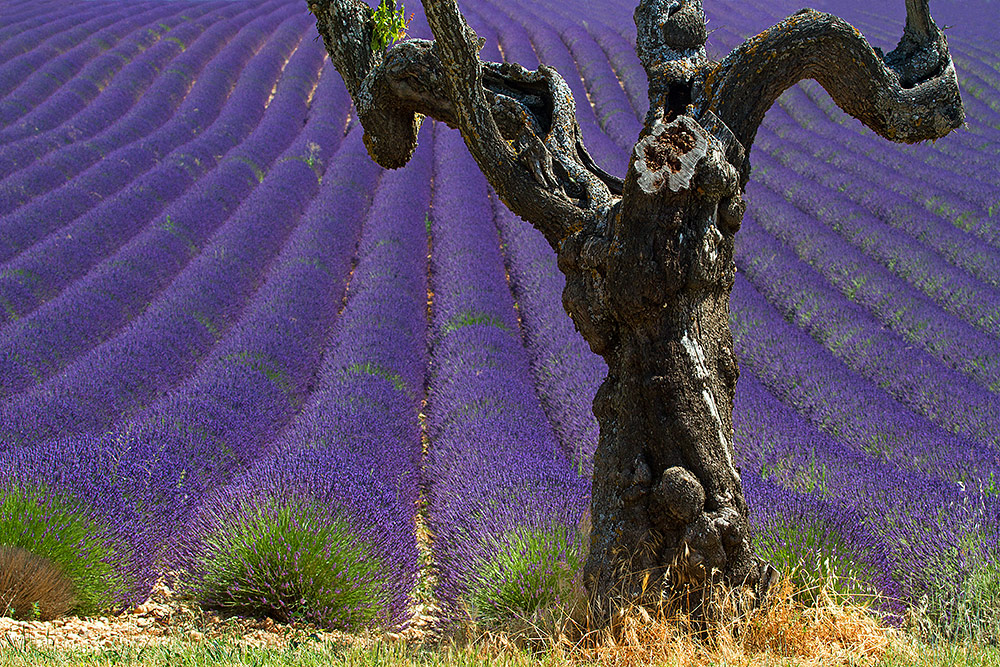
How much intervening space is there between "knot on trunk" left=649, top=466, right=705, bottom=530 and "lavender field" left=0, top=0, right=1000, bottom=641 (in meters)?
0.61

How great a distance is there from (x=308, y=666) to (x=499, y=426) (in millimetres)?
1785

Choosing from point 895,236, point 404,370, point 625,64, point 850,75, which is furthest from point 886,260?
point 625,64

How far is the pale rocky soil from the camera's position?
2225 millimetres

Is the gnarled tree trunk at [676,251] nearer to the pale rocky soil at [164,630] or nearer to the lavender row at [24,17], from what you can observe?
the pale rocky soil at [164,630]

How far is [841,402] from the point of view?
12.5ft

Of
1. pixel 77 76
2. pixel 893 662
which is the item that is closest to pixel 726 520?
pixel 893 662

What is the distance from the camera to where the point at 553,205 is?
2127 millimetres

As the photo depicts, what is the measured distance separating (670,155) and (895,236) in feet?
19.1

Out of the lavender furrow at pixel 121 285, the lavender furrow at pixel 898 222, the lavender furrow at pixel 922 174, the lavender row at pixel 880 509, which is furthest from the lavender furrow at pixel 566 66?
the lavender row at pixel 880 509

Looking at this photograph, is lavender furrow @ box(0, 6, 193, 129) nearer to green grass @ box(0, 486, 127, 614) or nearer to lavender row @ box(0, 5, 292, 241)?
lavender row @ box(0, 5, 292, 241)

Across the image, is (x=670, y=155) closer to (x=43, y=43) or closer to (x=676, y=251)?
(x=676, y=251)

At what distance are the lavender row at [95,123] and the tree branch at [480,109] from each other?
20.7 ft

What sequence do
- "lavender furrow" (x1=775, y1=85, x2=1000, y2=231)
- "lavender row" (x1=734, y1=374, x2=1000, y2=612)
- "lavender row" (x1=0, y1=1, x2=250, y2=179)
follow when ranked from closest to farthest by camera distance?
"lavender row" (x1=734, y1=374, x2=1000, y2=612)
"lavender furrow" (x1=775, y1=85, x2=1000, y2=231)
"lavender row" (x1=0, y1=1, x2=250, y2=179)

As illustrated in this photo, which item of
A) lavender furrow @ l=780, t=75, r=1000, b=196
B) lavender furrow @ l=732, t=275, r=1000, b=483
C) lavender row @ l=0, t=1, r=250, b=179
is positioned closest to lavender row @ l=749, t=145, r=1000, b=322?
lavender furrow @ l=780, t=75, r=1000, b=196
